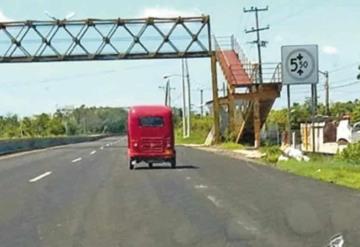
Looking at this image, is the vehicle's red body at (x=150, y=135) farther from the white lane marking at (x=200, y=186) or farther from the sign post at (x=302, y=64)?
the white lane marking at (x=200, y=186)

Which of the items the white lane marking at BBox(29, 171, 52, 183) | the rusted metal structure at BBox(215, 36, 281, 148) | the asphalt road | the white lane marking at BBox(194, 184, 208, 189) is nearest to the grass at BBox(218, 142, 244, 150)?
the rusted metal structure at BBox(215, 36, 281, 148)

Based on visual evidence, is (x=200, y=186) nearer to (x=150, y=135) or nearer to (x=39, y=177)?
(x=39, y=177)

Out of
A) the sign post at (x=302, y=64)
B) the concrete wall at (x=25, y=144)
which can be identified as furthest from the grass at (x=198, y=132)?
the sign post at (x=302, y=64)

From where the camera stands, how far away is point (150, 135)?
104ft

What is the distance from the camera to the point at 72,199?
1805 centimetres

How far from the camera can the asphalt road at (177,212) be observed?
11.6 m

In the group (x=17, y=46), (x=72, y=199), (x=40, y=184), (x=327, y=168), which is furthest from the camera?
(x=17, y=46)

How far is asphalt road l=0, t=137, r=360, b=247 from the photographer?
38.1ft

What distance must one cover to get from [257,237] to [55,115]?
17467 cm

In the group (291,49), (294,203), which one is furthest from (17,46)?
(294,203)

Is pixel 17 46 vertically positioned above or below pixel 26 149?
above

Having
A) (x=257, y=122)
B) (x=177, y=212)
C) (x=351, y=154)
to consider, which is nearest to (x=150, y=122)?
(x=351, y=154)

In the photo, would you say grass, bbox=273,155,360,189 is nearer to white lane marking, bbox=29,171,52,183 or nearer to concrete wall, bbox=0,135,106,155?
white lane marking, bbox=29,171,52,183

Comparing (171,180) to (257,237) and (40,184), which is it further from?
(257,237)
